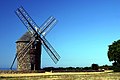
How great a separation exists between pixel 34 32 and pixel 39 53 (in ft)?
19.7

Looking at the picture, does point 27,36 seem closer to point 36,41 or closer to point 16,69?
point 36,41

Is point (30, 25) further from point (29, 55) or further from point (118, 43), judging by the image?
point (118, 43)

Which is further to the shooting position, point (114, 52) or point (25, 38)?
point (114, 52)

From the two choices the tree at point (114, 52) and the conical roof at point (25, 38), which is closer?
the conical roof at point (25, 38)

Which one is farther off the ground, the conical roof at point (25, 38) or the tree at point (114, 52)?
the conical roof at point (25, 38)

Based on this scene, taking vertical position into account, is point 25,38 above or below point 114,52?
above

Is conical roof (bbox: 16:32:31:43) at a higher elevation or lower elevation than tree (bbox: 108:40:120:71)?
higher

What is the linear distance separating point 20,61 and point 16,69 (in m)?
2.90

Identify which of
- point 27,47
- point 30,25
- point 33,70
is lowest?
point 33,70

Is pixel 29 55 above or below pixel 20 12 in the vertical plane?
below

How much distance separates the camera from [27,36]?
9438cm

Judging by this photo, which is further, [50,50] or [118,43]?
[118,43]

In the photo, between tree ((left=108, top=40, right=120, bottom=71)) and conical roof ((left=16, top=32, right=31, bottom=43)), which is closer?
conical roof ((left=16, top=32, right=31, bottom=43))

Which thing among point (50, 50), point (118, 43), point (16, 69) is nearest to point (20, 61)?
point (16, 69)
